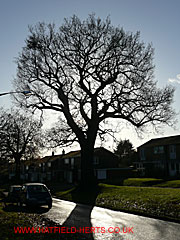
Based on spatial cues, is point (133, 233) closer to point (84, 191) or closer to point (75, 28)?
point (84, 191)

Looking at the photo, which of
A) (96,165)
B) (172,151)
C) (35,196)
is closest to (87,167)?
(35,196)

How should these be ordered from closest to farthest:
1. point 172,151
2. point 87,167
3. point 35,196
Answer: point 35,196
point 87,167
point 172,151

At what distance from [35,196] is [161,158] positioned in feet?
119

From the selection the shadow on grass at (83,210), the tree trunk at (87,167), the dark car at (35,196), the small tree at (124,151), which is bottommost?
the shadow on grass at (83,210)

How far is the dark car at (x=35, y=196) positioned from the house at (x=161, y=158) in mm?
29745

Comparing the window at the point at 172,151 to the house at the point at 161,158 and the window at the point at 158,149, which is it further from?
the window at the point at 158,149

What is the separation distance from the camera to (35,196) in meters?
18.0

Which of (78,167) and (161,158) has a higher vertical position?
(161,158)

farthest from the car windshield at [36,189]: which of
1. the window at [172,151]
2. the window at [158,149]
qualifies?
the window at [158,149]

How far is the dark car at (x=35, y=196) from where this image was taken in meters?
17.8

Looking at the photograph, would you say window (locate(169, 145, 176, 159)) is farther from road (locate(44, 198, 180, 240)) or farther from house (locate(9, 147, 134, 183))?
road (locate(44, 198, 180, 240))

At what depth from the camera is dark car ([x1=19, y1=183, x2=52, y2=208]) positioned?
703 inches

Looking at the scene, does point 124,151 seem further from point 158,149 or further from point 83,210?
point 83,210

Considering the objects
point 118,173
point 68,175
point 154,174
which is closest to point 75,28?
point 154,174
